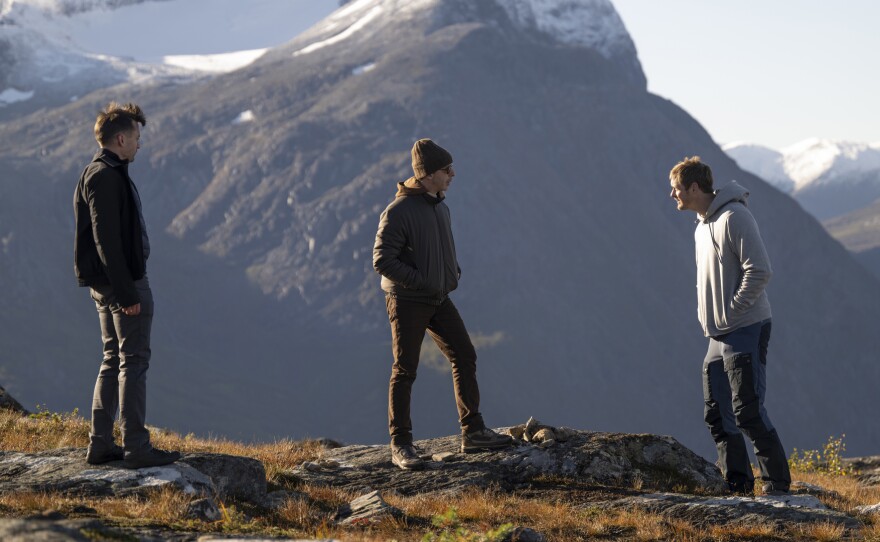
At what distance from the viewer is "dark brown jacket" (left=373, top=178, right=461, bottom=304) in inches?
447

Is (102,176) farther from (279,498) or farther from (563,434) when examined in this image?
(563,434)

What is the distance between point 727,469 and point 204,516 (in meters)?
5.94

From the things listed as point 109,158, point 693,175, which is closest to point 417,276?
point 693,175

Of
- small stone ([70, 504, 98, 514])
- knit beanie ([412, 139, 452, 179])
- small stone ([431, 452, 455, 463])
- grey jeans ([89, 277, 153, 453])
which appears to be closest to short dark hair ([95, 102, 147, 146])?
grey jeans ([89, 277, 153, 453])

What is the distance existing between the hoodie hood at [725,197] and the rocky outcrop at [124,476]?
5.49 meters

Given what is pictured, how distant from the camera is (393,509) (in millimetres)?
9391

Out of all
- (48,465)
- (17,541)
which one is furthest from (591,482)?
(17,541)

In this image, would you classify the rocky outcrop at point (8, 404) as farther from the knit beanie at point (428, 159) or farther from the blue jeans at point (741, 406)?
the blue jeans at point (741, 406)

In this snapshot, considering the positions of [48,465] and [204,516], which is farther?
[48,465]

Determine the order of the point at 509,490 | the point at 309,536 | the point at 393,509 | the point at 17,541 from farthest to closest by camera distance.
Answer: the point at 509,490
the point at 393,509
the point at 309,536
the point at 17,541

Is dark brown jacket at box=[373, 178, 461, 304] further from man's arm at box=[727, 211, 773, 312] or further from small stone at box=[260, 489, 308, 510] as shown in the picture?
man's arm at box=[727, 211, 773, 312]

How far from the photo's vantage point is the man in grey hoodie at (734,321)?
10953mm

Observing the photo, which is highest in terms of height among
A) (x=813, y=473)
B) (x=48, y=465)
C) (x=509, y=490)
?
(x=48, y=465)

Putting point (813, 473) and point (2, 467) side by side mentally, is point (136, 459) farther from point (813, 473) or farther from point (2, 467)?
point (813, 473)
